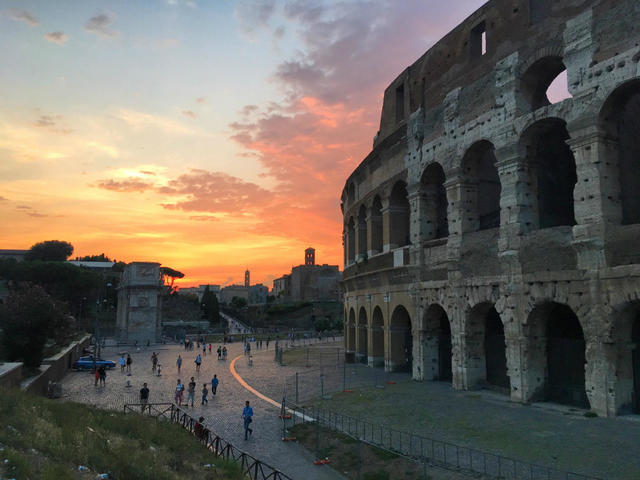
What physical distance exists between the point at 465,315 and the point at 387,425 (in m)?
7.90

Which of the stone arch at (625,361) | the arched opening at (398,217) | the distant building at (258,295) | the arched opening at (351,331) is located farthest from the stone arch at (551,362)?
the distant building at (258,295)

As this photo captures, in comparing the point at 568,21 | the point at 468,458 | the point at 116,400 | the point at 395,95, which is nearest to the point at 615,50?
the point at 568,21

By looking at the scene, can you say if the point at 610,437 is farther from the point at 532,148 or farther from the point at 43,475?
the point at 43,475

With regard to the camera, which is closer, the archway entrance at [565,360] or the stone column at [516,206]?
the archway entrance at [565,360]

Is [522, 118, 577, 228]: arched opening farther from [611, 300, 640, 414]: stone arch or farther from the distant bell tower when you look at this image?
the distant bell tower

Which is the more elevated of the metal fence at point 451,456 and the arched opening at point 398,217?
the arched opening at point 398,217

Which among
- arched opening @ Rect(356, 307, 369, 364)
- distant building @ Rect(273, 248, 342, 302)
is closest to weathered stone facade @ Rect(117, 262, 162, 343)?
arched opening @ Rect(356, 307, 369, 364)

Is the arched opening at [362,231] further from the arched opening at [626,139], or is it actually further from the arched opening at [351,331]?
the arched opening at [626,139]

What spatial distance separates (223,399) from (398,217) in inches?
560

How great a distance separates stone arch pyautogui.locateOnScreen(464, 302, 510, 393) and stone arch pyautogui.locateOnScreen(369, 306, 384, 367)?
9.56 meters

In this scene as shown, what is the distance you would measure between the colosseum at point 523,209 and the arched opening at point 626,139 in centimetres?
5

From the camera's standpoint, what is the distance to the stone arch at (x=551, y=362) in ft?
60.0

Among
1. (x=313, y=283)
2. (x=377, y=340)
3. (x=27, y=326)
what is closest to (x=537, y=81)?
(x=377, y=340)

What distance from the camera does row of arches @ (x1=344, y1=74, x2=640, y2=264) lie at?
1681cm
